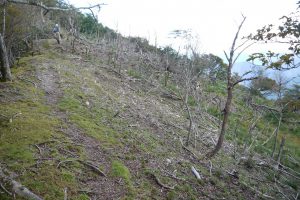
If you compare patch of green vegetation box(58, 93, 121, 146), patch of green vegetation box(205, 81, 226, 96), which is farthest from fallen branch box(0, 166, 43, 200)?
patch of green vegetation box(205, 81, 226, 96)

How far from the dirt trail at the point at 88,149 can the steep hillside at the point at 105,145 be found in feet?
0.06

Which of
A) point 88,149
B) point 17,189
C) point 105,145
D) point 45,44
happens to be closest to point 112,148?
point 105,145

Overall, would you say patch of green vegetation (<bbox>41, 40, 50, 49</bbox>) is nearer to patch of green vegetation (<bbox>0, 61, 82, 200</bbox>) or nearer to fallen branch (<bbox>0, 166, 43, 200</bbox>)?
A: patch of green vegetation (<bbox>0, 61, 82, 200</bbox>)

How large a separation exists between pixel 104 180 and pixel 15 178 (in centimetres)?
145

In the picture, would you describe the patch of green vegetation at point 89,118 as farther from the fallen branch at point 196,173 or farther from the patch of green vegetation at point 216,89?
the patch of green vegetation at point 216,89

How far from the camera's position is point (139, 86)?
45.6ft

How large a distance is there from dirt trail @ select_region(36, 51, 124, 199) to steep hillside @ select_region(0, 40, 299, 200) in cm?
2

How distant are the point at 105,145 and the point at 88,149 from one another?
1.74 ft

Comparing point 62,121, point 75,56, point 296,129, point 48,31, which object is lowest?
point 296,129

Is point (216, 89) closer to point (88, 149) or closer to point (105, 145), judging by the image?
point (105, 145)

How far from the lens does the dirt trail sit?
474 centimetres

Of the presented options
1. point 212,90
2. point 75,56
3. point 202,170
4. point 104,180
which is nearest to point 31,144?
point 104,180

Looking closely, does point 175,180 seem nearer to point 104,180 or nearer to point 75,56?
point 104,180

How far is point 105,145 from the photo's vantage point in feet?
20.9
